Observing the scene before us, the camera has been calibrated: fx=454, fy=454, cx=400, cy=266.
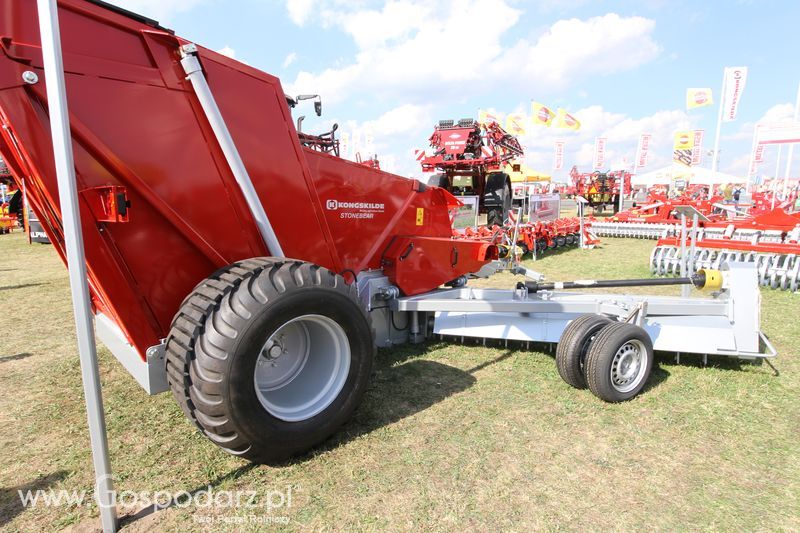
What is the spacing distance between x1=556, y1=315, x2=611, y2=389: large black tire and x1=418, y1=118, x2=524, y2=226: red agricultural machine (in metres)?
9.17

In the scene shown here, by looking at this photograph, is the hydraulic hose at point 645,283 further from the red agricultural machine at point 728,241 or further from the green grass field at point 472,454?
the green grass field at point 472,454

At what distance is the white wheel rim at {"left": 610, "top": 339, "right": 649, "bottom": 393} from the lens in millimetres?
3572

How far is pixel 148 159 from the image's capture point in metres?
2.57

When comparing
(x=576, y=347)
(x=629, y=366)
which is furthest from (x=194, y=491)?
(x=629, y=366)

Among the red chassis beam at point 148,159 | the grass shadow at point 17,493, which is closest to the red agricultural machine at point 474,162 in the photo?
the red chassis beam at point 148,159

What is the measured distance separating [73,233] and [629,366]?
3.83 m

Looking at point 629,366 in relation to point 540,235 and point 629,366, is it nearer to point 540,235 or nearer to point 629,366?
point 629,366

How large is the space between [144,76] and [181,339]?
1499 millimetres

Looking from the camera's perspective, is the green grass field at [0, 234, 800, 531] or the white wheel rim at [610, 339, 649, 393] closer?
the green grass field at [0, 234, 800, 531]

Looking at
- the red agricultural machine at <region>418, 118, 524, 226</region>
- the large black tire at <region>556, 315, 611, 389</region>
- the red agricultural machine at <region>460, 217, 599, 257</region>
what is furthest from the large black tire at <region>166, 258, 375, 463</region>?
the red agricultural machine at <region>418, 118, 524, 226</region>

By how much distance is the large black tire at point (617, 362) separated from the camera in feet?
11.3

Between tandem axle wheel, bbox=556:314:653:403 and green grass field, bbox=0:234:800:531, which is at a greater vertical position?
tandem axle wheel, bbox=556:314:653:403

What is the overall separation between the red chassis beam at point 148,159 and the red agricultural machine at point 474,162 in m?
9.65

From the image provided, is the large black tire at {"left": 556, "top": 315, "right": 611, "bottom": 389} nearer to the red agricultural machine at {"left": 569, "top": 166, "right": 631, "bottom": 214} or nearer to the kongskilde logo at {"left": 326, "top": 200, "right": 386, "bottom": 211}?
the kongskilde logo at {"left": 326, "top": 200, "right": 386, "bottom": 211}
